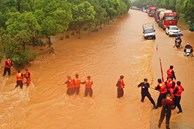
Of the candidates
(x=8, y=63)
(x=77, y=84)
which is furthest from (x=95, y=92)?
(x=8, y=63)

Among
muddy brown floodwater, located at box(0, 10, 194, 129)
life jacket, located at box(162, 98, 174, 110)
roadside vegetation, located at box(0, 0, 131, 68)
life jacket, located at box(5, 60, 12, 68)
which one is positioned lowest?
muddy brown floodwater, located at box(0, 10, 194, 129)

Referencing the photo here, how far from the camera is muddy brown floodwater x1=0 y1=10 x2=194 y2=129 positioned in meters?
14.6

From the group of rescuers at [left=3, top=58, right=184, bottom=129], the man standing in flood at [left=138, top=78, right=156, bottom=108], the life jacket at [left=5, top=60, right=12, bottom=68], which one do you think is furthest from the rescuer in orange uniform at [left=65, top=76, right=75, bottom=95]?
→ the life jacket at [left=5, top=60, right=12, bottom=68]

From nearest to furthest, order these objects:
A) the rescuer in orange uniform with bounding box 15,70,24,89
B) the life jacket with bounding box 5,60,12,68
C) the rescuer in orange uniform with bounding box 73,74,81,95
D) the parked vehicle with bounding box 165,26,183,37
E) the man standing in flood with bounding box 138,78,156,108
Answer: the man standing in flood with bounding box 138,78,156,108
the rescuer in orange uniform with bounding box 73,74,81,95
the rescuer in orange uniform with bounding box 15,70,24,89
the life jacket with bounding box 5,60,12,68
the parked vehicle with bounding box 165,26,183,37

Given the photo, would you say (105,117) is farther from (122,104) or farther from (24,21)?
(24,21)

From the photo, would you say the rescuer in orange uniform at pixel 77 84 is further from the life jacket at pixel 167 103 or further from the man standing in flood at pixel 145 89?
the life jacket at pixel 167 103

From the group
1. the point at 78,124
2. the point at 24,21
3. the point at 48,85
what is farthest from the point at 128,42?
the point at 78,124

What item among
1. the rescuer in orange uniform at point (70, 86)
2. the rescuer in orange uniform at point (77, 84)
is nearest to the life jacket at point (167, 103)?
the rescuer in orange uniform at point (77, 84)

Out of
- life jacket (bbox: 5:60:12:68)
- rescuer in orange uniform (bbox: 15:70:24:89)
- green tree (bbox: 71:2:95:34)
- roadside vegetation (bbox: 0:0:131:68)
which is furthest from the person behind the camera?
green tree (bbox: 71:2:95:34)

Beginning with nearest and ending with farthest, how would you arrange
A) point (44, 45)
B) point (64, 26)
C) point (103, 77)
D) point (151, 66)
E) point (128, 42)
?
1. point (103, 77)
2. point (151, 66)
3. point (64, 26)
4. point (44, 45)
5. point (128, 42)

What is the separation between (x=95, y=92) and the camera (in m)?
18.3

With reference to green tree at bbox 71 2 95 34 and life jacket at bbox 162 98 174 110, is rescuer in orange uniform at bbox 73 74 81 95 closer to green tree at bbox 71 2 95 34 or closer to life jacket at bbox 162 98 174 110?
life jacket at bbox 162 98 174 110

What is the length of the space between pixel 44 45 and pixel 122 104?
54.0ft

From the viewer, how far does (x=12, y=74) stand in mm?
22406
